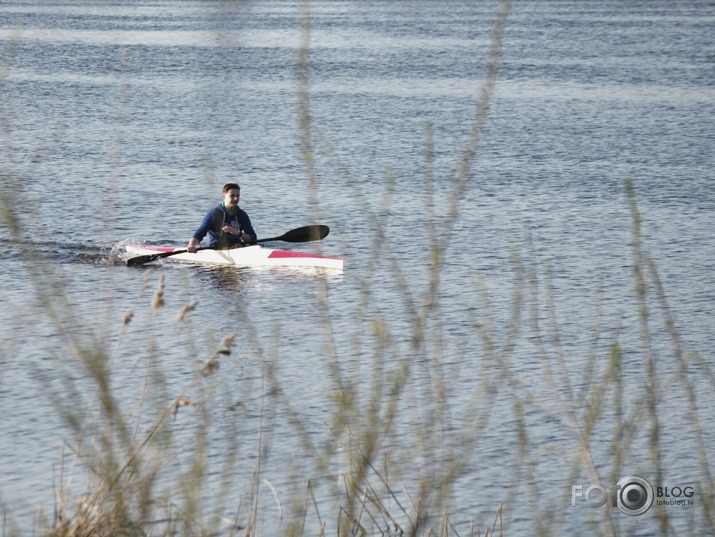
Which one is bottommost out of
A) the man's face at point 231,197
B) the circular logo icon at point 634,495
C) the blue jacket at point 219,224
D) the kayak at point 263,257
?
the circular logo icon at point 634,495

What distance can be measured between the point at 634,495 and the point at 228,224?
11.3m

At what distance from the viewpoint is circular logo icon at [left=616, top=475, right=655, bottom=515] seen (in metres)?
8.14

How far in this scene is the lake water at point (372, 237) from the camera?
419 inches

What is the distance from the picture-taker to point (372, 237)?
22.4 m

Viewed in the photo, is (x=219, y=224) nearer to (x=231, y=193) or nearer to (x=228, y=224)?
(x=228, y=224)

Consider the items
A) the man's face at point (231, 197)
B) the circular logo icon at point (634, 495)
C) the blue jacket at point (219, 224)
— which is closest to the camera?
the circular logo icon at point (634, 495)

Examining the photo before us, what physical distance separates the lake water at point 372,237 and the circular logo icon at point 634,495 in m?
0.20

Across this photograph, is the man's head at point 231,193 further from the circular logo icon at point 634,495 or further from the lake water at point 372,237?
the circular logo icon at point 634,495

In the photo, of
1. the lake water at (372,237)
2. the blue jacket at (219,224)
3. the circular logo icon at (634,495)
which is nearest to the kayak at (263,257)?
the lake water at (372,237)

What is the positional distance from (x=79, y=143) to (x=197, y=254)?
46.6ft

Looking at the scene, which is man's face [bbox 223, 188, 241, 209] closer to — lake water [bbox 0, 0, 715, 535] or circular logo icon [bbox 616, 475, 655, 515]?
lake water [bbox 0, 0, 715, 535]
